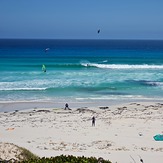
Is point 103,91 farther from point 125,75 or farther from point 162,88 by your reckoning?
point 125,75

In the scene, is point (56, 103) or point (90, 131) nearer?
point (90, 131)

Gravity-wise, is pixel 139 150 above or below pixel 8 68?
below

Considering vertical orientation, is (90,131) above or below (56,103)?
below

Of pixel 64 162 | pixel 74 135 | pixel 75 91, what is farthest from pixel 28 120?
pixel 64 162

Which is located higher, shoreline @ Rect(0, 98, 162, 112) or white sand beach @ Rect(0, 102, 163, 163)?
shoreline @ Rect(0, 98, 162, 112)

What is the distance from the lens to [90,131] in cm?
1681

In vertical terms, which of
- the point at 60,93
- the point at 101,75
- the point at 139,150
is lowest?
the point at 139,150

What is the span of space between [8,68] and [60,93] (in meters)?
17.7

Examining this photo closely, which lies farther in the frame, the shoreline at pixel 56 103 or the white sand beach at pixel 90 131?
the shoreline at pixel 56 103

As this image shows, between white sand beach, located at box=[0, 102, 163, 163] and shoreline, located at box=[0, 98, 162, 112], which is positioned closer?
white sand beach, located at box=[0, 102, 163, 163]

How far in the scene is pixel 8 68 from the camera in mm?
43594

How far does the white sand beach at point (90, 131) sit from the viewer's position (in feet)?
44.2

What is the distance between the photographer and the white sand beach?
44.2 ft

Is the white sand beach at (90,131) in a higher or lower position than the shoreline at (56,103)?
lower
